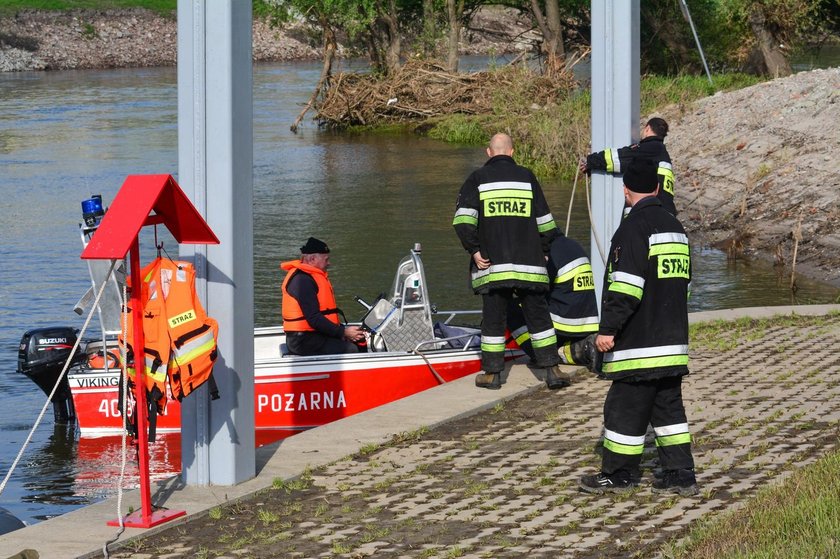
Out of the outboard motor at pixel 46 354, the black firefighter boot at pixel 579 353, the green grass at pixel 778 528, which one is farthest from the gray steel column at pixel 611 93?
the outboard motor at pixel 46 354

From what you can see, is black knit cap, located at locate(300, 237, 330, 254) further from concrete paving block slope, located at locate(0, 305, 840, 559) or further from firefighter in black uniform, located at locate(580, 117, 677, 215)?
firefighter in black uniform, located at locate(580, 117, 677, 215)

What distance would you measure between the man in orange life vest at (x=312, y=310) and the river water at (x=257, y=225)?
149 centimetres

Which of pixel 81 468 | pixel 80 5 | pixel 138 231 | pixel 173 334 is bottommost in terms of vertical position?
pixel 81 468

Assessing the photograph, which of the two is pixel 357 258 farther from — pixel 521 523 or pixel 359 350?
pixel 521 523

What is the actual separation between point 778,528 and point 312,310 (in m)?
5.84

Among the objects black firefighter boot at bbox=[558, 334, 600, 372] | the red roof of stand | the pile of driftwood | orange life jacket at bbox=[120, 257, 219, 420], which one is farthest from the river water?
the red roof of stand

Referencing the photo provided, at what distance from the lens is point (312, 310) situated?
11797 mm

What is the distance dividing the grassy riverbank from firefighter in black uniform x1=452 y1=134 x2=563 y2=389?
19146 millimetres

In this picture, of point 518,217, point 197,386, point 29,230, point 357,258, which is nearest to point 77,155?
point 29,230

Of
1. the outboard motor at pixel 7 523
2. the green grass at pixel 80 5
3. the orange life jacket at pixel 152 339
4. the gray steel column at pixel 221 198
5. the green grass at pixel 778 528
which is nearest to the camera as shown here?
the green grass at pixel 778 528

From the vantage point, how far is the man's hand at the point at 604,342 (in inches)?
295

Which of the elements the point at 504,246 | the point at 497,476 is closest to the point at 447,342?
the point at 504,246

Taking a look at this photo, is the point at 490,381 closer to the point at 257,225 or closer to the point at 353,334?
the point at 353,334

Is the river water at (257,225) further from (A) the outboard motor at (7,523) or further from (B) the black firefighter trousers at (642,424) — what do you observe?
(B) the black firefighter trousers at (642,424)
